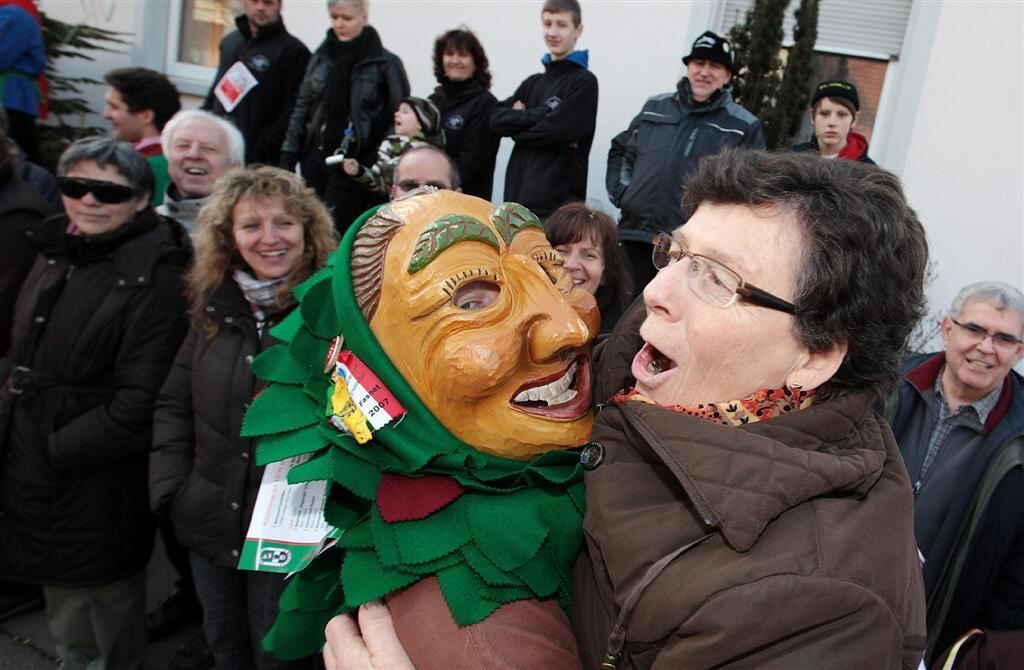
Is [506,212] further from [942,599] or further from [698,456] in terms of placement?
[942,599]

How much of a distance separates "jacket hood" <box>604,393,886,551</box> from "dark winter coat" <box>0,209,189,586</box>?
7.66ft

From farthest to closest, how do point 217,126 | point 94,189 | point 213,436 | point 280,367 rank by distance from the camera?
point 217,126 < point 94,189 < point 213,436 < point 280,367

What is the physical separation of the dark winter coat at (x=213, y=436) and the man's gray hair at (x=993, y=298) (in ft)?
8.35

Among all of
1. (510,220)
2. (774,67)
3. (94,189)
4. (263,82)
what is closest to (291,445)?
(510,220)

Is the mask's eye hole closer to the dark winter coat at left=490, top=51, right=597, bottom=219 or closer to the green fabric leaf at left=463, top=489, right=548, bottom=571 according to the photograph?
the green fabric leaf at left=463, top=489, right=548, bottom=571

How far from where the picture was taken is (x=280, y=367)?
1683mm

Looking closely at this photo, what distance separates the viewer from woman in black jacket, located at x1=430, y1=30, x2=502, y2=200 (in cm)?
486

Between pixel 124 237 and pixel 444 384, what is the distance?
2261 millimetres

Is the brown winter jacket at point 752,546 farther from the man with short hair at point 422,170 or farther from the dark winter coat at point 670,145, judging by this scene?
the dark winter coat at point 670,145

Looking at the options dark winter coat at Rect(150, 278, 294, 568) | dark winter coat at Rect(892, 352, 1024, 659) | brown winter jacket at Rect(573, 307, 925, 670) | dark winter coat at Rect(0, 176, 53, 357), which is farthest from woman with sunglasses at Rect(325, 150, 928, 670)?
dark winter coat at Rect(0, 176, 53, 357)

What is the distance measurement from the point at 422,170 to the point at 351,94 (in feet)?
5.51

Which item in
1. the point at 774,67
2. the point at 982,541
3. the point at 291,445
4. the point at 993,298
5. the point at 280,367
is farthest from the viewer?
the point at 774,67

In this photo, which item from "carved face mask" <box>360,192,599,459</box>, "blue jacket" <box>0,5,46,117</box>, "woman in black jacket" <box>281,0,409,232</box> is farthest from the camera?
"blue jacket" <box>0,5,46,117</box>

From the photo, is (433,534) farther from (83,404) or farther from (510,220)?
(83,404)
